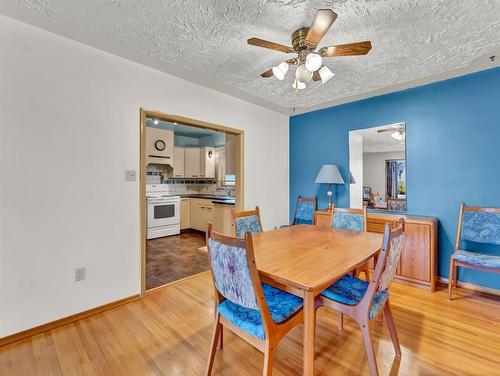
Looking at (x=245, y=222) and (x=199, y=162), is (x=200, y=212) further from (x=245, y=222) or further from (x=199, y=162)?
(x=245, y=222)

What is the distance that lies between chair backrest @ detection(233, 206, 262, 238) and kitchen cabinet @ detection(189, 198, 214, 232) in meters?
2.78

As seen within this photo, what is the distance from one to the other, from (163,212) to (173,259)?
1.62 meters

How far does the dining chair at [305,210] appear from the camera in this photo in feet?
13.0

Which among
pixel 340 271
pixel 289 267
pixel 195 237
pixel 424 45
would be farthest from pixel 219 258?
pixel 195 237

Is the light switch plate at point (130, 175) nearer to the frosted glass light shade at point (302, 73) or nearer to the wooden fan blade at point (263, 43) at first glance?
the wooden fan blade at point (263, 43)

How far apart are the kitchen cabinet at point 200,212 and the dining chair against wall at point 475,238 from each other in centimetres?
399

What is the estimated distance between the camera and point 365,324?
1343 millimetres

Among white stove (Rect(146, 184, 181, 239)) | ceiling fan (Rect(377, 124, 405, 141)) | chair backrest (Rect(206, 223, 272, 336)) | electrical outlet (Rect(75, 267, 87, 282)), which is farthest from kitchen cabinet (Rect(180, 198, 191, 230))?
chair backrest (Rect(206, 223, 272, 336))

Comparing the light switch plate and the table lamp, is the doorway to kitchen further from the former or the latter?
the table lamp

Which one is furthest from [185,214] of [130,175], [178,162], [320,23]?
[320,23]

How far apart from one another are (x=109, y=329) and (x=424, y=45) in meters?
3.61

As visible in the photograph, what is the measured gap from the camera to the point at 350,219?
2.52 meters

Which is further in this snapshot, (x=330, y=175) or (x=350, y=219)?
(x=330, y=175)

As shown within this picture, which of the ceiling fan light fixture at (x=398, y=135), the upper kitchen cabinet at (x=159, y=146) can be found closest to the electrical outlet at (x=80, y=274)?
the upper kitchen cabinet at (x=159, y=146)
